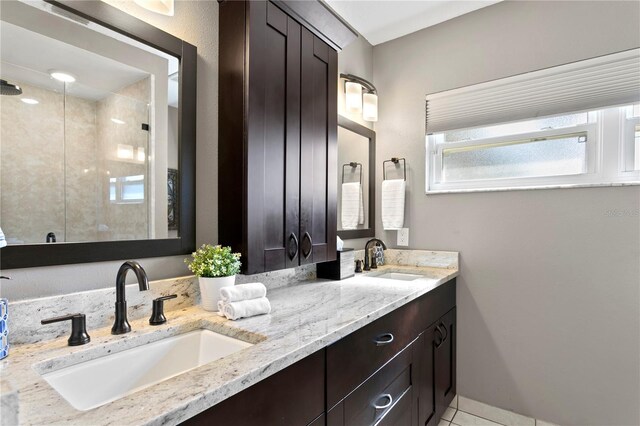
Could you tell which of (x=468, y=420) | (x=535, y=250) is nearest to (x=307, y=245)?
(x=535, y=250)

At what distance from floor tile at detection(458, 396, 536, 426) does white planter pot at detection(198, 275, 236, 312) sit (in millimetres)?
1848

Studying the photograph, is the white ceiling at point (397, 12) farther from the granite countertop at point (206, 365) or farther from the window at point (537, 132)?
the granite countertop at point (206, 365)

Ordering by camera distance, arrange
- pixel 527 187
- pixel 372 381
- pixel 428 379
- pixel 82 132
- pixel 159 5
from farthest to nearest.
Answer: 1. pixel 527 187
2. pixel 428 379
3. pixel 372 381
4. pixel 159 5
5. pixel 82 132

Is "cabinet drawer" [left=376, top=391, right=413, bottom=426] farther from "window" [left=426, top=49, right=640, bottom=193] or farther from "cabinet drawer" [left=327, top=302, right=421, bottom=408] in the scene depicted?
"window" [left=426, top=49, right=640, bottom=193]

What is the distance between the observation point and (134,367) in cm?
91

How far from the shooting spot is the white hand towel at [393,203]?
233 cm

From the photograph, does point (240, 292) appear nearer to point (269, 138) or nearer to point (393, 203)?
point (269, 138)

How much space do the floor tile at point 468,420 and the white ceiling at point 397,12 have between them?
103 inches

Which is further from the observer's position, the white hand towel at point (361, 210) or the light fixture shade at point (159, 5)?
the white hand towel at point (361, 210)

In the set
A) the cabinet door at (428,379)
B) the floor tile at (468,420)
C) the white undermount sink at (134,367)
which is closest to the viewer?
the white undermount sink at (134,367)

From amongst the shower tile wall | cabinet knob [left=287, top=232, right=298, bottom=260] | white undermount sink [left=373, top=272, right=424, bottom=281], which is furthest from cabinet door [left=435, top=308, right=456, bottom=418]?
the shower tile wall

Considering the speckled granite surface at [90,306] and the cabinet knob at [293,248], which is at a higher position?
the cabinet knob at [293,248]

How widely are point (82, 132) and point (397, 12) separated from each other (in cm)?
201

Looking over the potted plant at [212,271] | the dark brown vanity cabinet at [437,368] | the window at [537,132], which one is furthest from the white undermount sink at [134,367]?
the window at [537,132]
